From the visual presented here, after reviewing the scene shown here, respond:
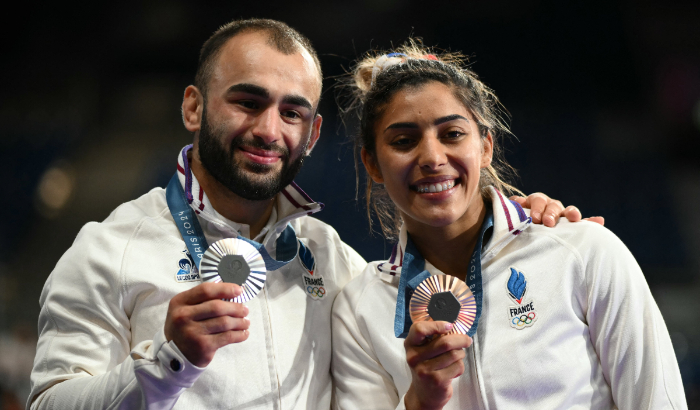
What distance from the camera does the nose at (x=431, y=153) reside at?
1.95m

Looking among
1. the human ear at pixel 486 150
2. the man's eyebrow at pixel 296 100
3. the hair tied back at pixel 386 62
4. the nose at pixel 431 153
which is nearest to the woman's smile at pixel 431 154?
the nose at pixel 431 153

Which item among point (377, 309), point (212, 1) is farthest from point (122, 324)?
point (212, 1)

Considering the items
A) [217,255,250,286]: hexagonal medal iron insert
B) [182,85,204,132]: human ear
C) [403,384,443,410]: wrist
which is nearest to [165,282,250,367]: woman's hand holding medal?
[217,255,250,286]: hexagonal medal iron insert

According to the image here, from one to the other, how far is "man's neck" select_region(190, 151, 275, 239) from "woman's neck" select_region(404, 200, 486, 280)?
0.66m

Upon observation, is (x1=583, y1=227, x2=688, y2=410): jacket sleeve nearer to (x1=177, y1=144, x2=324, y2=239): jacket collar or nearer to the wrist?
the wrist

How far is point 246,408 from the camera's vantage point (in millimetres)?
1914

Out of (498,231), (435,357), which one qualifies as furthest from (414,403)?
(498,231)

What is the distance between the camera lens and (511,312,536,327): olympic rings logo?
188cm

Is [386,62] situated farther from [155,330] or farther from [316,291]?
[155,330]

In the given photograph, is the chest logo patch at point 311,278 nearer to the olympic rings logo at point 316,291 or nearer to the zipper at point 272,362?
the olympic rings logo at point 316,291

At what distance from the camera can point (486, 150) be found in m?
2.27

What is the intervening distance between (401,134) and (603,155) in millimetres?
4710

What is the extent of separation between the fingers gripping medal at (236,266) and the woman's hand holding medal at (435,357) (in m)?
0.48

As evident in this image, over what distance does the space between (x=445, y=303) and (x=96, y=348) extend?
45.2 inches
